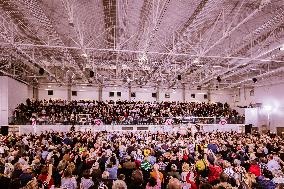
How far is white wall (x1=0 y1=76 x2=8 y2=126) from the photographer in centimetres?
2400

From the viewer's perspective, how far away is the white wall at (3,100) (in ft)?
78.7

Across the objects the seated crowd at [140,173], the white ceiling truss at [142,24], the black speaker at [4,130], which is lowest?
the black speaker at [4,130]

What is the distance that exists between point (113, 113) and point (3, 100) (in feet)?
31.8

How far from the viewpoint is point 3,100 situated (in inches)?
949

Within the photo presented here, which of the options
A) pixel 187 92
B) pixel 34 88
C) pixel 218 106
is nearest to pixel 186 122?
pixel 218 106

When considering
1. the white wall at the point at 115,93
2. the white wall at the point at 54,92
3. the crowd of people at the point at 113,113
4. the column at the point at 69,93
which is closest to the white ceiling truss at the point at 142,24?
the crowd of people at the point at 113,113

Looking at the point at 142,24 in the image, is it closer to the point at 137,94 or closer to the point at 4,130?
the point at 4,130

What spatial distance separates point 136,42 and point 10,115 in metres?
15.0

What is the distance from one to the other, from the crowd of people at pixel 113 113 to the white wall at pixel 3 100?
78 centimetres

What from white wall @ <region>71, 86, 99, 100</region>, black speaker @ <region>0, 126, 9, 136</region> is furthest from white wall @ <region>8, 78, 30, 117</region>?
white wall @ <region>71, 86, 99, 100</region>

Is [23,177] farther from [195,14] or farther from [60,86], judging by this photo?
[60,86]

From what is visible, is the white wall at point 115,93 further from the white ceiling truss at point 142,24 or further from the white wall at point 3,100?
the white ceiling truss at point 142,24

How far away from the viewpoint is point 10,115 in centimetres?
2488

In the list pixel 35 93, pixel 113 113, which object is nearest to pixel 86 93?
pixel 35 93
